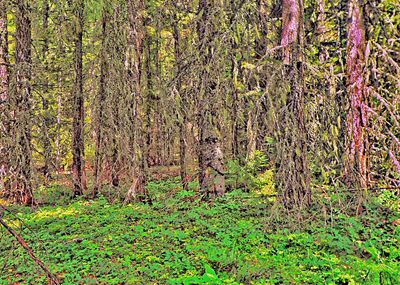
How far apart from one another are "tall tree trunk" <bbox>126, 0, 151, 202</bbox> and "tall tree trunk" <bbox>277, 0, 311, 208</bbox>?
4859 millimetres

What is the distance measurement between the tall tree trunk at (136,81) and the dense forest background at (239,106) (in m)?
0.03

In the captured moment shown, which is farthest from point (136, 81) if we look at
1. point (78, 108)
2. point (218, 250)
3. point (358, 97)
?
point (358, 97)

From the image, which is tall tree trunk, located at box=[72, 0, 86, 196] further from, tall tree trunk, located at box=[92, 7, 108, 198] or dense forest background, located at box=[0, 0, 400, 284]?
tall tree trunk, located at box=[92, 7, 108, 198]

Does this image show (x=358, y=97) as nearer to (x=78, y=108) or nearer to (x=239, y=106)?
(x=239, y=106)

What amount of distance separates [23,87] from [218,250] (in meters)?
4.61

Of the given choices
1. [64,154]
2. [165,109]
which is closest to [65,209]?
[165,109]

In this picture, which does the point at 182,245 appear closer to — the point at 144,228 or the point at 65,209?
the point at 144,228

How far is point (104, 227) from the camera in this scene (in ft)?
24.0

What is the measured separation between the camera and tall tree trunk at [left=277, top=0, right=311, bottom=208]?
3590 millimetres

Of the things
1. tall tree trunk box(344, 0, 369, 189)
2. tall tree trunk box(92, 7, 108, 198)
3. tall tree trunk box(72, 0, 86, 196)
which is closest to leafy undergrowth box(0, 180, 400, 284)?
tall tree trunk box(344, 0, 369, 189)

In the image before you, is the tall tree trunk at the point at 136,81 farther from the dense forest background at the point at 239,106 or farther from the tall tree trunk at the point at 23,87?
the tall tree trunk at the point at 23,87

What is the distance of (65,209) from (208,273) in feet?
20.5

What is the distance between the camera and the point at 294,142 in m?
3.57

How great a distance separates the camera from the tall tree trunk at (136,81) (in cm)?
815
